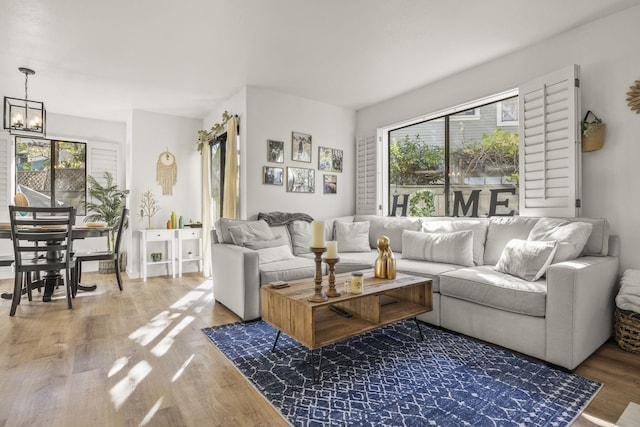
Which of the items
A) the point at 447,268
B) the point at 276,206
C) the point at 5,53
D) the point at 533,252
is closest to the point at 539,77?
the point at 533,252

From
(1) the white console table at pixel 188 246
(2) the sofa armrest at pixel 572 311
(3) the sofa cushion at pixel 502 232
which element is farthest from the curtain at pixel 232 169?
(2) the sofa armrest at pixel 572 311

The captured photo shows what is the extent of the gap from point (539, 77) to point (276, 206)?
3104 millimetres

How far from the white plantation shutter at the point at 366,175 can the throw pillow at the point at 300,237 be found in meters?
1.19

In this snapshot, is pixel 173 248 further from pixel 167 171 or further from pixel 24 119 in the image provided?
pixel 24 119

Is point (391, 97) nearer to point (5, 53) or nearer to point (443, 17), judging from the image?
point (443, 17)

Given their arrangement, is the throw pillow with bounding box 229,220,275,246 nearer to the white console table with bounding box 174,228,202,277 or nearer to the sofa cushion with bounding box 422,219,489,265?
the sofa cushion with bounding box 422,219,489,265

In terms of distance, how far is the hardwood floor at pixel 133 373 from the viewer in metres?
1.59

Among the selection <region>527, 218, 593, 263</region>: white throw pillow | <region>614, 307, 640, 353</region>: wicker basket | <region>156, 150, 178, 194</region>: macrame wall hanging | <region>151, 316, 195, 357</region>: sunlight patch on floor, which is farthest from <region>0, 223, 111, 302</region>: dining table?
<region>614, 307, 640, 353</region>: wicker basket

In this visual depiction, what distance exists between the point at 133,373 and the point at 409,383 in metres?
1.66

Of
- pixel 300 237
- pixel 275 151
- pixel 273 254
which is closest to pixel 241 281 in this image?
pixel 273 254

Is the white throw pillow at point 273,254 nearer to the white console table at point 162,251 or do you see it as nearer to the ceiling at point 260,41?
the ceiling at point 260,41

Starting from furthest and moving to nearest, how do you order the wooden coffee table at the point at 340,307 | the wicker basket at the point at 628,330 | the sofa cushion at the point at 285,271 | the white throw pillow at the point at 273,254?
the white throw pillow at the point at 273,254, the sofa cushion at the point at 285,271, the wicker basket at the point at 628,330, the wooden coffee table at the point at 340,307

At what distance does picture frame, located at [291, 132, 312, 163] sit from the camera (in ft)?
14.5

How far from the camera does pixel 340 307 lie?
2.41 meters
